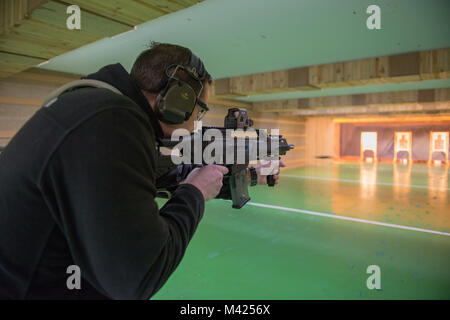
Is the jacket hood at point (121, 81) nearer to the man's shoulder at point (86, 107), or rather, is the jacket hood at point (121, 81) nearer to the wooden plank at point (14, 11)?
the man's shoulder at point (86, 107)

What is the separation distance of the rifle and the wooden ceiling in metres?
0.64

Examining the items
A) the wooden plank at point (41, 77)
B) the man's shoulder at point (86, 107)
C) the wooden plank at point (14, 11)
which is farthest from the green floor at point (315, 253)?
the wooden plank at point (41, 77)

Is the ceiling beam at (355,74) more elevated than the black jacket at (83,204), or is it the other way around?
the ceiling beam at (355,74)

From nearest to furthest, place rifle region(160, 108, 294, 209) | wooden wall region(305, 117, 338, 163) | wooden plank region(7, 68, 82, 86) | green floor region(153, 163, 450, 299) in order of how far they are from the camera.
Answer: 1. rifle region(160, 108, 294, 209)
2. green floor region(153, 163, 450, 299)
3. wooden plank region(7, 68, 82, 86)
4. wooden wall region(305, 117, 338, 163)

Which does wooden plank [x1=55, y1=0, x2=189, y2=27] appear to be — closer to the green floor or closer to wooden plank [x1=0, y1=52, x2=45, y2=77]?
wooden plank [x1=0, y1=52, x2=45, y2=77]

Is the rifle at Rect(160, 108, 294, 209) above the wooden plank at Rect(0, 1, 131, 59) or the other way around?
the other way around

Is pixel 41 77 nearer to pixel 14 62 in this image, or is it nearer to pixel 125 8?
pixel 14 62

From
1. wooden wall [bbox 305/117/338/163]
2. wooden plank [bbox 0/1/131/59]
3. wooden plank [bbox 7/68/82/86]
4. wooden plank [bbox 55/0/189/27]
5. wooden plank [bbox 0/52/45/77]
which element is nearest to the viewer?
wooden plank [bbox 55/0/189/27]

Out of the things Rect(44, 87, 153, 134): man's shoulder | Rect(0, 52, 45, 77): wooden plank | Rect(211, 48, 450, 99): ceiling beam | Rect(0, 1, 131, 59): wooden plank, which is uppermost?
Rect(211, 48, 450, 99): ceiling beam

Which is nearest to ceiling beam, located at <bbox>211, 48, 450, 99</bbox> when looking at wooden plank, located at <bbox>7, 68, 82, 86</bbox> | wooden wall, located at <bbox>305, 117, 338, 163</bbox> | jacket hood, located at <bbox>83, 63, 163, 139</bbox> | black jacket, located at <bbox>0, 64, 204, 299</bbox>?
wooden plank, located at <bbox>7, 68, 82, 86</bbox>

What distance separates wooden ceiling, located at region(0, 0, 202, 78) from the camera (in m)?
1.40

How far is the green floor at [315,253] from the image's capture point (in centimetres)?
182

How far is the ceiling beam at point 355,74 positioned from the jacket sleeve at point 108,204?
3.28m

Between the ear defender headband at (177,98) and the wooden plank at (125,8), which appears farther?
the wooden plank at (125,8)
